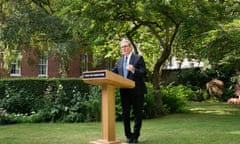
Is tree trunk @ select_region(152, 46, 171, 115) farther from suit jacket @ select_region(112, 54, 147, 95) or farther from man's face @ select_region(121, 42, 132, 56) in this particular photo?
man's face @ select_region(121, 42, 132, 56)

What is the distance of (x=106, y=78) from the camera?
17.6 ft

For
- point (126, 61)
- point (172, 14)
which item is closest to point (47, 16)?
point (172, 14)

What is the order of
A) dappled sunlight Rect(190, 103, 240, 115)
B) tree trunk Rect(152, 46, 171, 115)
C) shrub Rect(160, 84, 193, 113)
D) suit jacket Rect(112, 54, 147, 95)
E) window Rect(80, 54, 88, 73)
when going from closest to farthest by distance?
suit jacket Rect(112, 54, 147, 95) → tree trunk Rect(152, 46, 171, 115) → shrub Rect(160, 84, 193, 113) → dappled sunlight Rect(190, 103, 240, 115) → window Rect(80, 54, 88, 73)

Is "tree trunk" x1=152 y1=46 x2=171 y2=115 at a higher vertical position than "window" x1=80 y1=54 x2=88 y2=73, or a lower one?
lower

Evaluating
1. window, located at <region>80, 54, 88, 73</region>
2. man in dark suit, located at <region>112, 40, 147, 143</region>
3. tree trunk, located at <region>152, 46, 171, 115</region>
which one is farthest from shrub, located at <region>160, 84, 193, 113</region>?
window, located at <region>80, 54, 88, 73</region>

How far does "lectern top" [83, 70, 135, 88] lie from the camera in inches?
212

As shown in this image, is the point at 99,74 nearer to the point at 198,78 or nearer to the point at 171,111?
the point at 171,111

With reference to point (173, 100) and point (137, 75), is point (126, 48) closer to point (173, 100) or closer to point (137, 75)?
point (137, 75)

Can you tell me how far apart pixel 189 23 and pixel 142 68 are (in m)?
5.52

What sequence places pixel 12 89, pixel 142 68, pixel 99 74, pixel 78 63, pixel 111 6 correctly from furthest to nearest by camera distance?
pixel 78 63, pixel 12 89, pixel 111 6, pixel 142 68, pixel 99 74

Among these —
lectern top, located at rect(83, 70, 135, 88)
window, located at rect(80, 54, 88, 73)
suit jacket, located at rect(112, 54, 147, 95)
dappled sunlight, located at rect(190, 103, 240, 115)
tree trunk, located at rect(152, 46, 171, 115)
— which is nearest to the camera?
lectern top, located at rect(83, 70, 135, 88)

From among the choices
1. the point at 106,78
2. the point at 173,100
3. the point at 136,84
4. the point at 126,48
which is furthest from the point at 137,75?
the point at 173,100

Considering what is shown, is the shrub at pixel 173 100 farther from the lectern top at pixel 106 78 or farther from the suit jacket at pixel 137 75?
the lectern top at pixel 106 78

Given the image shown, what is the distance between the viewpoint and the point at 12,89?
1271cm
